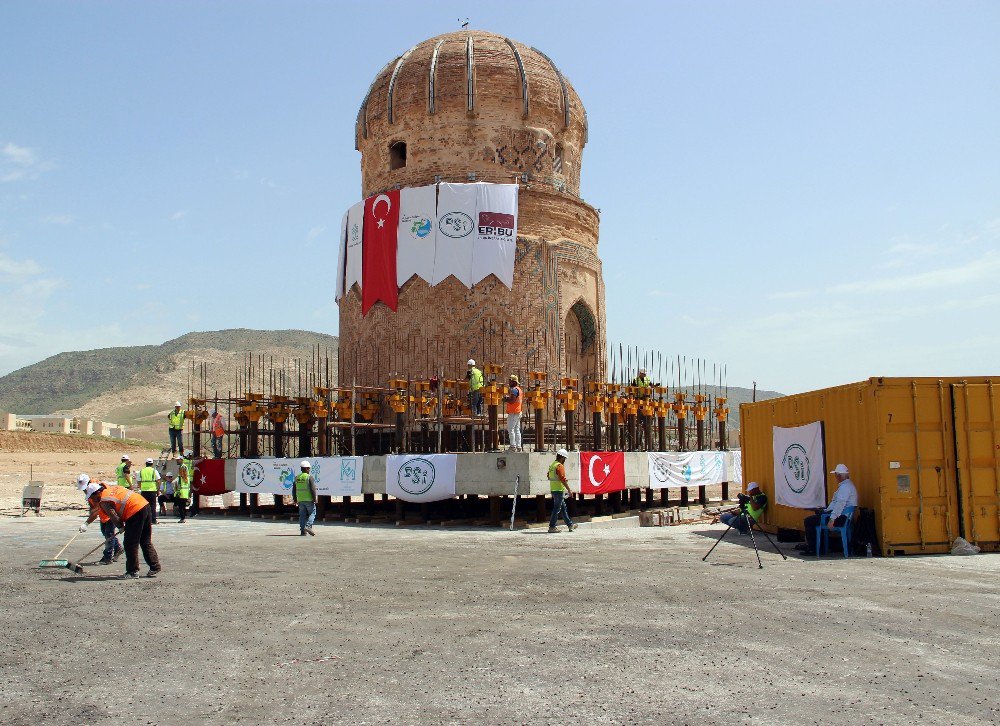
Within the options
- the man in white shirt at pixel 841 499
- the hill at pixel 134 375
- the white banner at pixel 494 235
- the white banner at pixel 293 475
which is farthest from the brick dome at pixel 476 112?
the hill at pixel 134 375

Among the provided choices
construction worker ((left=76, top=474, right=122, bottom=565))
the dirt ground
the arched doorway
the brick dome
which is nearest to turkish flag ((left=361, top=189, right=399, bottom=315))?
the brick dome

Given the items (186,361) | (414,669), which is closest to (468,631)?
(414,669)

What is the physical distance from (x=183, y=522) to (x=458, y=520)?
7280mm

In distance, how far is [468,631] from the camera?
26.2 feet

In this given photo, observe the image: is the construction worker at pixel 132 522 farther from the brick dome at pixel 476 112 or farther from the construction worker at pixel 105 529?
the brick dome at pixel 476 112

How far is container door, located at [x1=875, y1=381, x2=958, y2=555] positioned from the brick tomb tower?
13993 mm

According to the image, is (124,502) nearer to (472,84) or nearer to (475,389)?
(475,389)

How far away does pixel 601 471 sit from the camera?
2125cm

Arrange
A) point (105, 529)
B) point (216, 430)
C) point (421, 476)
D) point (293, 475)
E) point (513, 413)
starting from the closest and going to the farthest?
1. point (105, 529)
2. point (513, 413)
3. point (421, 476)
4. point (293, 475)
5. point (216, 430)

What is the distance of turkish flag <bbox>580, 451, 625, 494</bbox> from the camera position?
812 inches

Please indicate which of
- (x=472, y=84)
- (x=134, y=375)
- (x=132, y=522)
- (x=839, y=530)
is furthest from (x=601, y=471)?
(x=134, y=375)

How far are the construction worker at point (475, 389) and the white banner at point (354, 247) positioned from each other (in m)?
7.39

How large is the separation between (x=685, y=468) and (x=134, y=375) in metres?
113

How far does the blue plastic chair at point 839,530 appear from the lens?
13125 millimetres
